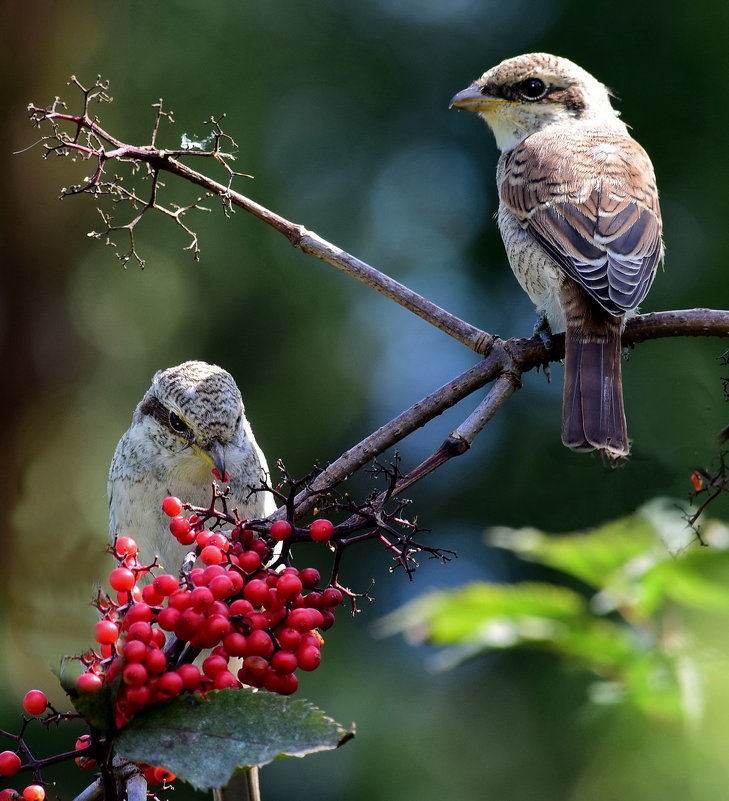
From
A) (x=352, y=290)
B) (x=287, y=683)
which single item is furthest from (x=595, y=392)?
(x=352, y=290)

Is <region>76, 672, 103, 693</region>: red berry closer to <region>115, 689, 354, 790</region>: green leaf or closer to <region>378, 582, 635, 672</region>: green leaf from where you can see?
<region>115, 689, 354, 790</region>: green leaf

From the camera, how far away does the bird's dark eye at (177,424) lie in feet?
9.44

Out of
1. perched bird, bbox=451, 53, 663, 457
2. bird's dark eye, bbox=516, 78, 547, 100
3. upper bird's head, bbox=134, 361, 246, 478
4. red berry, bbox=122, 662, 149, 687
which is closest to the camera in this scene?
red berry, bbox=122, 662, 149, 687

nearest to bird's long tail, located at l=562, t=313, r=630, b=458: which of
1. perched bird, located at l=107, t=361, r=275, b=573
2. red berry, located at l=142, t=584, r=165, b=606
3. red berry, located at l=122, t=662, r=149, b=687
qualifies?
perched bird, located at l=107, t=361, r=275, b=573

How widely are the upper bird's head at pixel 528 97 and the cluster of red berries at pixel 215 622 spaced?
7.72 feet

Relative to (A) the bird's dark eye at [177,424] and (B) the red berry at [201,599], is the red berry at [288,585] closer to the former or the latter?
(B) the red berry at [201,599]

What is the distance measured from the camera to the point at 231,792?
2.09 metres

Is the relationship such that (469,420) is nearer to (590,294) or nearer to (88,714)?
(88,714)

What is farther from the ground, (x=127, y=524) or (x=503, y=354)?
(x=503, y=354)

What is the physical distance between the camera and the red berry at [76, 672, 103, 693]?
1.15m

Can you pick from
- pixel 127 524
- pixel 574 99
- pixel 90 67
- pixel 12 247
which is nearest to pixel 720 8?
pixel 574 99

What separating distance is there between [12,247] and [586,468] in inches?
115

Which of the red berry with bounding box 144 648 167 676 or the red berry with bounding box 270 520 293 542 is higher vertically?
the red berry with bounding box 270 520 293 542

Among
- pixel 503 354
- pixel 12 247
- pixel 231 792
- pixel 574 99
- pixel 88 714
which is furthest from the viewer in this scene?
pixel 12 247
